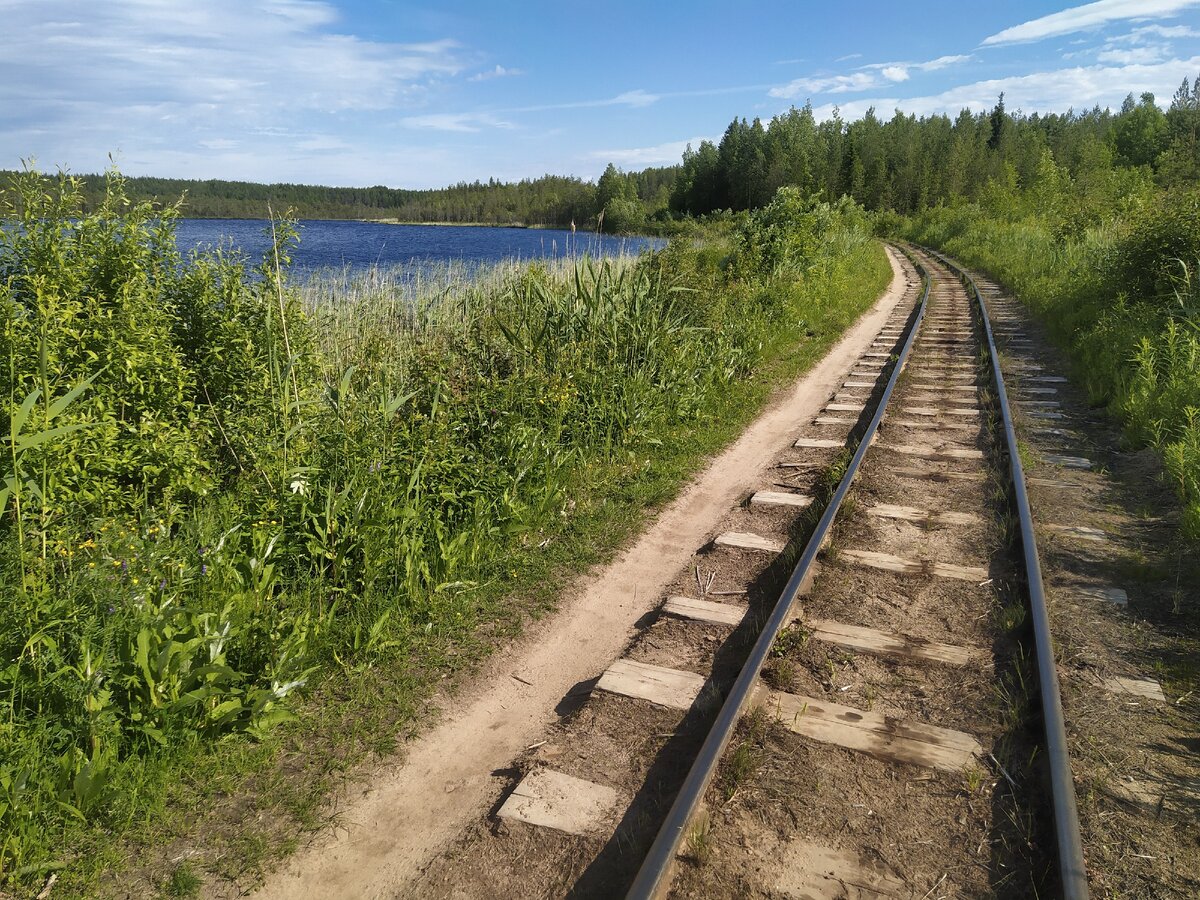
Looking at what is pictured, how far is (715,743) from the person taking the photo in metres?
3.00

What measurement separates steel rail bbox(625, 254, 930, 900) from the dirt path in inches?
33.1

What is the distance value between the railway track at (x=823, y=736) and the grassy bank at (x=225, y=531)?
930 millimetres

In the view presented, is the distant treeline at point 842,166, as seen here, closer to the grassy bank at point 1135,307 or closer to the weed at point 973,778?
the grassy bank at point 1135,307

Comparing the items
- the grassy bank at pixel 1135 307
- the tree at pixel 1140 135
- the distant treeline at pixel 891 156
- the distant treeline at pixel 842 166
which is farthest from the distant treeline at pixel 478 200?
the tree at pixel 1140 135

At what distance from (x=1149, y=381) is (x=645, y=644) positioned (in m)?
6.33

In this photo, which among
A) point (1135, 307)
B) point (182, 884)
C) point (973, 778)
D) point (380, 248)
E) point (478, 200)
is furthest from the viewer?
point (478, 200)

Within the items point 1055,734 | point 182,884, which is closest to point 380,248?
point 182,884

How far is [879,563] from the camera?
4.78m

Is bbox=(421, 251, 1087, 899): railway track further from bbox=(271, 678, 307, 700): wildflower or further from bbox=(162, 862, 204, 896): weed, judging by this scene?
bbox=(271, 678, 307, 700): wildflower

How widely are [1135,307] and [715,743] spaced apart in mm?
10480

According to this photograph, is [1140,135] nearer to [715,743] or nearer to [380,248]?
[380,248]

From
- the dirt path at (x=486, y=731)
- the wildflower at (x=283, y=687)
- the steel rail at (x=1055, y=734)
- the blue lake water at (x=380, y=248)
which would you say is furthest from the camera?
the blue lake water at (x=380, y=248)

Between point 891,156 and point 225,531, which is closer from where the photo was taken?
point 225,531

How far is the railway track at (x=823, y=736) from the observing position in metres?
2.63
